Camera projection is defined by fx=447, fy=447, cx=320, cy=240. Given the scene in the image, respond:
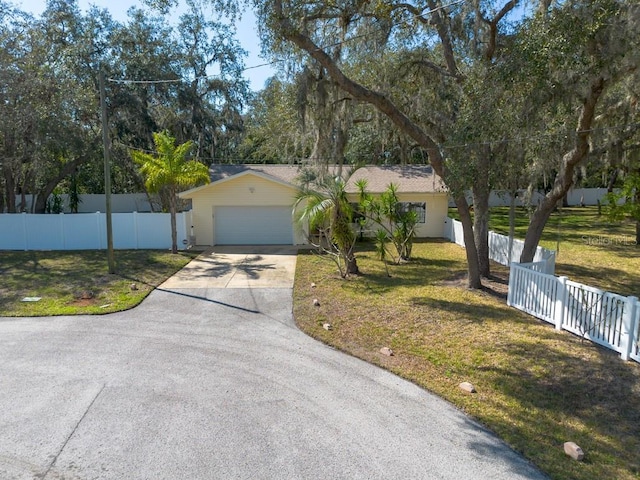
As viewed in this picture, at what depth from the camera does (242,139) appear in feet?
102

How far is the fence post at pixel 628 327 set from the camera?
6412 mm

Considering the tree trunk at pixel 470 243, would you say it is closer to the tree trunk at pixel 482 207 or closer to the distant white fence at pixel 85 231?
the tree trunk at pixel 482 207

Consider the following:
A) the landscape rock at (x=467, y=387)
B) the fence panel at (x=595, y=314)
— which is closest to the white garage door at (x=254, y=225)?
the fence panel at (x=595, y=314)

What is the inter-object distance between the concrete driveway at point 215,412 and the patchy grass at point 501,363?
35 cm

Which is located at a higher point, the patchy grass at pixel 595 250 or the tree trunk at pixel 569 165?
the tree trunk at pixel 569 165

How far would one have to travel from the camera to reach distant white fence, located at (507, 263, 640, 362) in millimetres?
6504

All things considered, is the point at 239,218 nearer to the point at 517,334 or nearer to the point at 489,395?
the point at 517,334

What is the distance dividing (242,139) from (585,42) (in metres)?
26.2

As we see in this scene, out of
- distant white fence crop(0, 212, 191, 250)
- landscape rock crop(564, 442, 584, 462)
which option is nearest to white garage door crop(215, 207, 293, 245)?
distant white fence crop(0, 212, 191, 250)

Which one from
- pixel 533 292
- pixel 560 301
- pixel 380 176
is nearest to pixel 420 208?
pixel 380 176

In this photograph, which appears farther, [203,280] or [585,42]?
[203,280]

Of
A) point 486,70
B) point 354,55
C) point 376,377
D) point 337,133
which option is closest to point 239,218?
point 337,133

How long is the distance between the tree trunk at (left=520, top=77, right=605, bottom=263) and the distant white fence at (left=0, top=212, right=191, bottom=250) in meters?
12.0

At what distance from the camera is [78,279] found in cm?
1189
